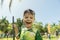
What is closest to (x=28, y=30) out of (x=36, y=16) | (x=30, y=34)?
(x=30, y=34)

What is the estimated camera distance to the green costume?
1.04m

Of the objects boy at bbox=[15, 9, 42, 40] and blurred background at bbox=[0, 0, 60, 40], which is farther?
blurred background at bbox=[0, 0, 60, 40]

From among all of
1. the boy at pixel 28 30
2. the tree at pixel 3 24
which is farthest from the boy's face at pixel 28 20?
the tree at pixel 3 24

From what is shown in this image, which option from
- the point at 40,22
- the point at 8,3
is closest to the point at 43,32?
the point at 40,22

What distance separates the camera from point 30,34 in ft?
3.44

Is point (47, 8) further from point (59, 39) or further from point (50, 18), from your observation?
point (59, 39)

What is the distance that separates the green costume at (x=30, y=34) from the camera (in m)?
1.04

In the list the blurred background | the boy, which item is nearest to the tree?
the blurred background

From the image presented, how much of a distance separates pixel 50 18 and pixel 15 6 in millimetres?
285

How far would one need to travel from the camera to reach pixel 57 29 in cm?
124

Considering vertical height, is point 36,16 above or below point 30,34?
above

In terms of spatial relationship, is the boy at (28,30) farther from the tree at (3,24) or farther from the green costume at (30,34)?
the tree at (3,24)

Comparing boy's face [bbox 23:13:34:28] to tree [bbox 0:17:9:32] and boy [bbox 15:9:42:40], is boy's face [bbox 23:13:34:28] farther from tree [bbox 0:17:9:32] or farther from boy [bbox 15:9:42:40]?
tree [bbox 0:17:9:32]

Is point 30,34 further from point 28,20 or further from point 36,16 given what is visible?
point 36,16
